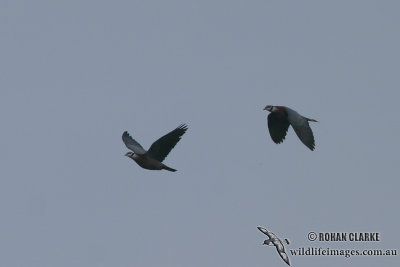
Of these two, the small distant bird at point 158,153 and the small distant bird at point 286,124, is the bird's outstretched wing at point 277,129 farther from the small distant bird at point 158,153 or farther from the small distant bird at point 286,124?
the small distant bird at point 158,153

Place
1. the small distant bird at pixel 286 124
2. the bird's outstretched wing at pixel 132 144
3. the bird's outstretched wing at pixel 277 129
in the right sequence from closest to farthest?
1. the small distant bird at pixel 286 124
2. the bird's outstretched wing at pixel 132 144
3. the bird's outstretched wing at pixel 277 129

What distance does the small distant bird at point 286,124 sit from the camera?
3042cm

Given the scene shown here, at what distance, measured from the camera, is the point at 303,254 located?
1180 inches

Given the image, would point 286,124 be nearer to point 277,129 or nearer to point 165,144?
point 277,129

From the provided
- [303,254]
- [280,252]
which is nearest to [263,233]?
[280,252]

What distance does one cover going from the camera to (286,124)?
3359 centimetres

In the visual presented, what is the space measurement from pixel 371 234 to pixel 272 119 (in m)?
5.96

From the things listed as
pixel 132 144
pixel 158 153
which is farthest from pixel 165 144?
pixel 132 144

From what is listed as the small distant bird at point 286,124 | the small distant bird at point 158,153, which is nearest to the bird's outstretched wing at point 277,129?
the small distant bird at point 286,124

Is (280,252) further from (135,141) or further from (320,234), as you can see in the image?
(135,141)

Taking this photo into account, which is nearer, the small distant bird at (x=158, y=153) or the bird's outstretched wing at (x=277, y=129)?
the small distant bird at (x=158, y=153)

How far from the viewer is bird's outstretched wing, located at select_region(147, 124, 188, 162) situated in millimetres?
31375

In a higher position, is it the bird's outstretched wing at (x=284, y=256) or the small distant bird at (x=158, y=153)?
the small distant bird at (x=158, y=153)

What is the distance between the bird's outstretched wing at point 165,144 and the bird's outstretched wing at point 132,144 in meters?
0.89
